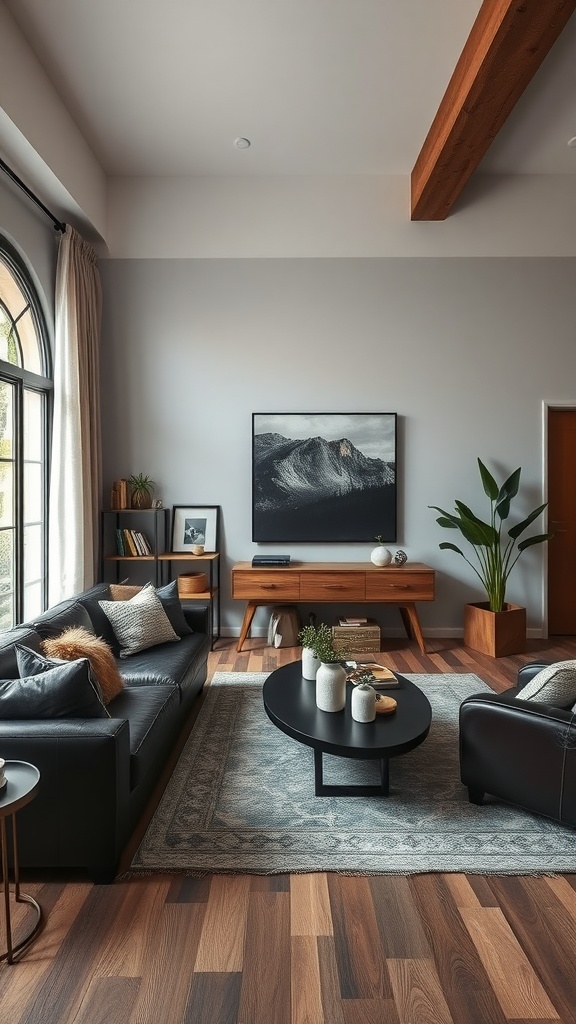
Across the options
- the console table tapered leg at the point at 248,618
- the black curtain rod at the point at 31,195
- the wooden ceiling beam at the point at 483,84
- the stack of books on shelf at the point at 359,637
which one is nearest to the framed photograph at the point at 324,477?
the console table tapered leg at the point at 248,618

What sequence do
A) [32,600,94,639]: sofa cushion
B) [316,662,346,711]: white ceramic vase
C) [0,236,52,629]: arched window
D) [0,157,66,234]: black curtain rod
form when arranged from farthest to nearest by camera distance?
[0,236,52,629]: arched window, [0,157,66,234]: black curtain rod, [32,600,94,639]: sofa cushion, [316,662,346,711]: white ceramic vase

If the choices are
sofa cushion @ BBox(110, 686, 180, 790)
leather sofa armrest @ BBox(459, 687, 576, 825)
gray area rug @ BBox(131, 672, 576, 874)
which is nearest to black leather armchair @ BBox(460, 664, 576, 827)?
leather sofa armrest @ BBox(459, 687, 576, 825)

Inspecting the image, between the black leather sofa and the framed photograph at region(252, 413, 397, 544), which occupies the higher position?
the framed photograph at region(252, 413, 397, 544)

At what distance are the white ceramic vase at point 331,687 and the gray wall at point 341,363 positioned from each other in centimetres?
251

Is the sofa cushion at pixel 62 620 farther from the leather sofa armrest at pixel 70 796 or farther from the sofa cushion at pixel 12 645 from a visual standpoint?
the leather sofa armrest at pixel 70 796

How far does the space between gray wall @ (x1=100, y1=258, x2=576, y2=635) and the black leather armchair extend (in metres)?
2.79

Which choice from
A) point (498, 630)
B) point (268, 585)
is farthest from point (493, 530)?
point (268, 585)

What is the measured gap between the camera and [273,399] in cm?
504

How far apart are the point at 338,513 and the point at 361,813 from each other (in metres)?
2.96

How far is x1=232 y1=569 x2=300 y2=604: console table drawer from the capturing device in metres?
4.64

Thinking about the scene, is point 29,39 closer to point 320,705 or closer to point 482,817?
point 320,705

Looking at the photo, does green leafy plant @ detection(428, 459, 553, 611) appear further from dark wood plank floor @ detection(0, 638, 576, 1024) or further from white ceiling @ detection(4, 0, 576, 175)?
dark wood plank floor @ detection(0, 638, 576, 1024)

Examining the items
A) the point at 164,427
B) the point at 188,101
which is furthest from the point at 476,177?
the point at 164,427

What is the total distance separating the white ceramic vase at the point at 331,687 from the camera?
2564 millimetres
